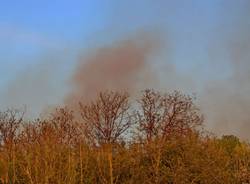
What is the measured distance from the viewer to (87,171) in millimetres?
14734

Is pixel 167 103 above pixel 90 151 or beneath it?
above

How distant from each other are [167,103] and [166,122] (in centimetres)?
180

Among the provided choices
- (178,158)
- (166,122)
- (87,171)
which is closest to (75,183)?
(87,171)

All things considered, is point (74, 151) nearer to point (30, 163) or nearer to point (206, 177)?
point (30, 163)

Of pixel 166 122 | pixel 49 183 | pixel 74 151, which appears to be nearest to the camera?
pixel 49 183

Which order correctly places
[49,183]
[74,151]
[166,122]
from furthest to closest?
[166,122] → [74,151] → [49,183]

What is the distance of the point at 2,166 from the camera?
1444 cm

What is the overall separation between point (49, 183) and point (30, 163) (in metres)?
0.73

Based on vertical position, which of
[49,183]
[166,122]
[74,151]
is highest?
[166,122]

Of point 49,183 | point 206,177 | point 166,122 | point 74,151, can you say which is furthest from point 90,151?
point 166,122

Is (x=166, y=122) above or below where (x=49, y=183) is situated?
above

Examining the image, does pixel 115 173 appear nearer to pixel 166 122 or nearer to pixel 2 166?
pixel 2 166

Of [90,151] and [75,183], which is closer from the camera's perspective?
[75,183]

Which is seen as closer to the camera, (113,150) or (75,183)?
(75,183)
